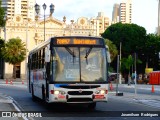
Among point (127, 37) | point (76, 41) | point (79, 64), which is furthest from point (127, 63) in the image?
point (79, 64)

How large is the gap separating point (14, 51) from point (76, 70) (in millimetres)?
Answer: 75465

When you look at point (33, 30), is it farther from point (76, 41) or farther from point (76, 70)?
point (76, 70)

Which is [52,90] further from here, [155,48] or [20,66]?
[20,66]

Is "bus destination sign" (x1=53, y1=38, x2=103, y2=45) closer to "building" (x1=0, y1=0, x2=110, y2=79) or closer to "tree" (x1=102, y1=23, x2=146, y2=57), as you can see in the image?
"tree" (x1=102, y1=23, x2=146, y2=57)

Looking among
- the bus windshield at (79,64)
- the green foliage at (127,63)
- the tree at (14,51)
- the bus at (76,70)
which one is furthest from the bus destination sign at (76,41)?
the tree at (14,51)

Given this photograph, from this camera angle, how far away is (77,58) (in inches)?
747

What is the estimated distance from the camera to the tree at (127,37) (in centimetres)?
9844

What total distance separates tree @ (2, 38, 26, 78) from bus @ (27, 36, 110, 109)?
74.2 meters

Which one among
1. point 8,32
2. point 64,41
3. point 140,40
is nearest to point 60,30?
point 8,32

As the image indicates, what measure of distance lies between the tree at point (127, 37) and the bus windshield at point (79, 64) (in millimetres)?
79299

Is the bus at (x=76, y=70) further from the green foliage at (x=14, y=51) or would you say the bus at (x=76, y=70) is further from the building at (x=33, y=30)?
the building at (x=33, y=30)

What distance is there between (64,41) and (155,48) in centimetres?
7836

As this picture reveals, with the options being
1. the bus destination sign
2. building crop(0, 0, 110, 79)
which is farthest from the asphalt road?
building crop(0, 0, 110, 79)

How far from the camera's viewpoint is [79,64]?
61.9 feet
